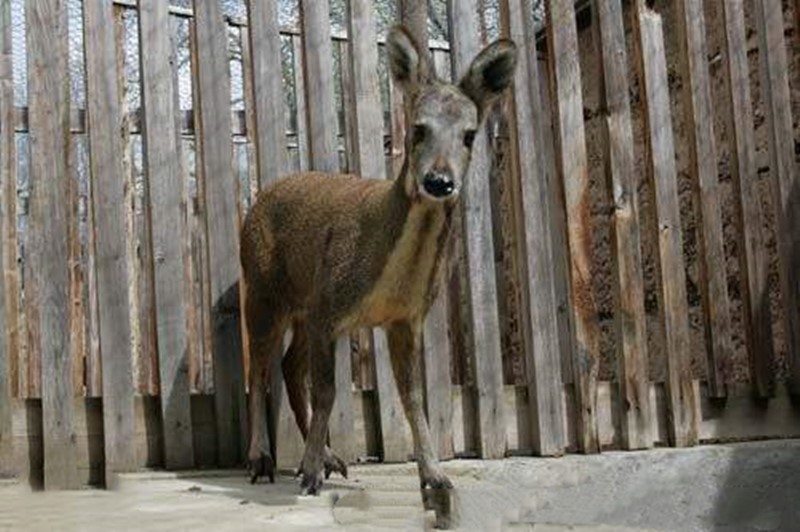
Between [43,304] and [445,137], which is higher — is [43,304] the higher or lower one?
the lower one

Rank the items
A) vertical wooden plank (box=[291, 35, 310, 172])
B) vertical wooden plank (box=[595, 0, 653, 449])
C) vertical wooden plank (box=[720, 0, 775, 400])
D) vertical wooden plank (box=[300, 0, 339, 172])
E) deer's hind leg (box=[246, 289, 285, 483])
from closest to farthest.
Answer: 1. deer's hind leg (box=[246, 289, 285, 483])
2. vertical wooden plank (box=[300, 0, 339, 172])
3. vertical wooden plank (box=[595, 0, 653, 449])
4. vertical wooden plank (box=[720, 0, 775, 400])
5. vertical wooden plank (box=[291, 35, 310, 172])

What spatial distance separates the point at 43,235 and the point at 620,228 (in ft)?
8.89

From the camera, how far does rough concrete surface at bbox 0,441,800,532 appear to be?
4117mm

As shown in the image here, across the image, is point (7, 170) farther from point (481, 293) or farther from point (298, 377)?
point (481, 293)

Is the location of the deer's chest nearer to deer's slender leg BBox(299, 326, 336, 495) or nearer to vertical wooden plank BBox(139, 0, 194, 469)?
deer's slender leg BBox(299, 326, 336, 495)

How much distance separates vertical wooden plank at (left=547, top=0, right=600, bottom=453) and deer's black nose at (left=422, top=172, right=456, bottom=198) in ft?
4.93

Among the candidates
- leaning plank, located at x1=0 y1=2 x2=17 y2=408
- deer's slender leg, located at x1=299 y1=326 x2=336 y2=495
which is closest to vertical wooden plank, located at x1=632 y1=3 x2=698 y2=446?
deer's slender leg, located at x1=299 y1=326 x2=336 y2=495

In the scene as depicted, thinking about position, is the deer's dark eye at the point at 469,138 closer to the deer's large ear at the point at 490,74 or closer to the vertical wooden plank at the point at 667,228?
the deer's large ear at the point at 490,74

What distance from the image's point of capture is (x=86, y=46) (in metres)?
5.24

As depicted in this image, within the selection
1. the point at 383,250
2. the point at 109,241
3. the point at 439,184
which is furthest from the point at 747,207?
the point at 109,241

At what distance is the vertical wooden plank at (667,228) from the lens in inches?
239

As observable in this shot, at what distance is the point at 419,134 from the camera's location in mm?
4785

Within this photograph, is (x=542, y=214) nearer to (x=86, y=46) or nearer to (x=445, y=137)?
(x=445, y=137)

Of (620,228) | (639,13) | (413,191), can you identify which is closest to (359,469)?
(413,191)
